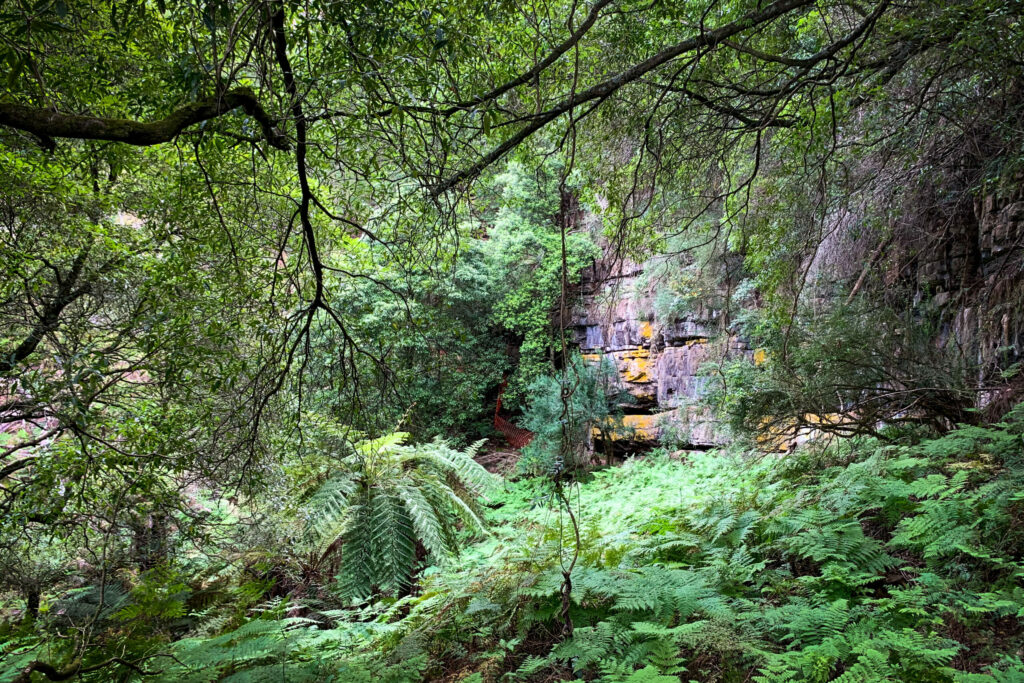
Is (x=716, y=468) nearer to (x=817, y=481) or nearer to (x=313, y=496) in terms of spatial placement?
(x=817, y=481)

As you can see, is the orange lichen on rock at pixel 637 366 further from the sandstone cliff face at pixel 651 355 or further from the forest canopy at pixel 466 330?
the forest canopy at pixel 466 330

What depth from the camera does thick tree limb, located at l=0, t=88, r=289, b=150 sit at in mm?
1895

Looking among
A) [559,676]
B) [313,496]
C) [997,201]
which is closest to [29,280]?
[313,496]

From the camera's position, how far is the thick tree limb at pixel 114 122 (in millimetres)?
1895

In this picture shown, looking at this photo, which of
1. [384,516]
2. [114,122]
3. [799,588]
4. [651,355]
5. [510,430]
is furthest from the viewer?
[510,430]

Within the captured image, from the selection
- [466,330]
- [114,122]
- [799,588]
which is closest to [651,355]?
[466,330]

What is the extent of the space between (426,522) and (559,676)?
2.30 meters

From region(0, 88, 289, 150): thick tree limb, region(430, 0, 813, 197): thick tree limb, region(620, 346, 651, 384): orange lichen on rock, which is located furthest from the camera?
region(620, 346, 651, 384): orange lichen on rock

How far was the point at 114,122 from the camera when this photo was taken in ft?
6.52

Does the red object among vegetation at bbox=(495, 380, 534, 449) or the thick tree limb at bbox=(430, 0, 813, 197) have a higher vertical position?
the thick tree limb at bbox=(430, 0, 813, 197)

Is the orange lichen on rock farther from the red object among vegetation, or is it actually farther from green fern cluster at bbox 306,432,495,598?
green fern cluster at bbox 306,432,495,598

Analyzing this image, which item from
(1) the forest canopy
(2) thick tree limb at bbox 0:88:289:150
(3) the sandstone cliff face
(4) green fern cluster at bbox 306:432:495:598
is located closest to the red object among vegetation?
(3) the sandstone cliff face

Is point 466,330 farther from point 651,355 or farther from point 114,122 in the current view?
point 651,355

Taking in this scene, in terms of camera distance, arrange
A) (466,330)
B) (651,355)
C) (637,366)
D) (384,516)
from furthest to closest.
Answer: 1. (637,366)
2. (651,355)
3. (384,516)
4. (466,330)
